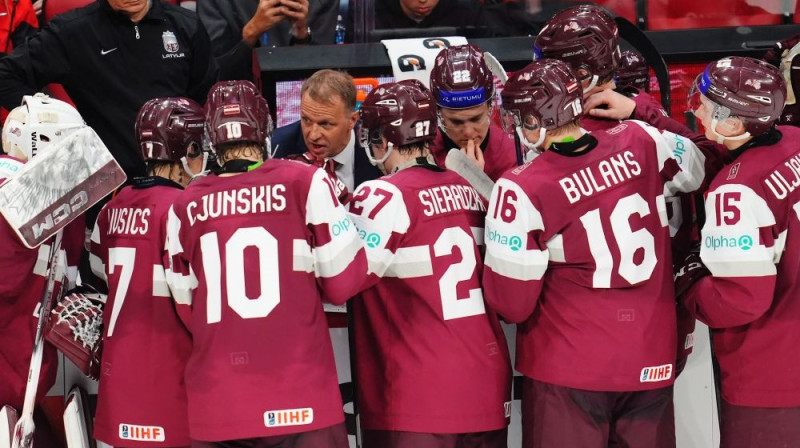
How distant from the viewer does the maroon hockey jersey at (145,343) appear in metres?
3.77

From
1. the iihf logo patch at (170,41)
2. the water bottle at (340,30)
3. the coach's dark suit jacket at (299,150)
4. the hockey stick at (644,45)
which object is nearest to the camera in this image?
the coach's dark suit jacket at (299,150)

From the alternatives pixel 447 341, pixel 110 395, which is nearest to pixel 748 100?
pixel 447 341

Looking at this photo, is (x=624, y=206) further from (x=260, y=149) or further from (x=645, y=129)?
(x=260, y=149)

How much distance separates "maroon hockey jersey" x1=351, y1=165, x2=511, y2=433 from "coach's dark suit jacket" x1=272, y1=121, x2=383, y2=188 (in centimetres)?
110

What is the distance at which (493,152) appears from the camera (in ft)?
14.9

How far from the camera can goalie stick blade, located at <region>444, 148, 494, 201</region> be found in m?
4.16

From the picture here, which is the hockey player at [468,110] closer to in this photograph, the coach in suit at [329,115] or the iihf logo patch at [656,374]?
the coach in suit at [329,115]

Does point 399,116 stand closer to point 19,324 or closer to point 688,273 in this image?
point 688,273

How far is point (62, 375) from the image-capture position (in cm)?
419

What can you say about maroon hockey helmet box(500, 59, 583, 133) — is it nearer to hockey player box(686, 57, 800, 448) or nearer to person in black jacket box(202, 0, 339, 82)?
hockey player box(686, 57, 800, 448)

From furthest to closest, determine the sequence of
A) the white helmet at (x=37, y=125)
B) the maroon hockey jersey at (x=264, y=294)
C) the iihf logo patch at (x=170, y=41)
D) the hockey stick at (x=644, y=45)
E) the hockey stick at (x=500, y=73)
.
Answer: the iihf logo patch at (x=170, y=41) → the hockey stick at (x=644, y=45) → the hockey stick at (x=500, y=73) → the white helmet at (x=37, y=125) → the maroon hockey jersey at (x=264, y=294)

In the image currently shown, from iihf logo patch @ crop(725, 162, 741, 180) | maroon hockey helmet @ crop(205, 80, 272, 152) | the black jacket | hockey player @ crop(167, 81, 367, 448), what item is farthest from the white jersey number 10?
the black jacket

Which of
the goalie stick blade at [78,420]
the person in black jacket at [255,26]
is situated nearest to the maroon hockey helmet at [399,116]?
the goalie stick blade at [78,420]

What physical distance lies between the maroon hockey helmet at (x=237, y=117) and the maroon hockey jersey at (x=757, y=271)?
1569mm
